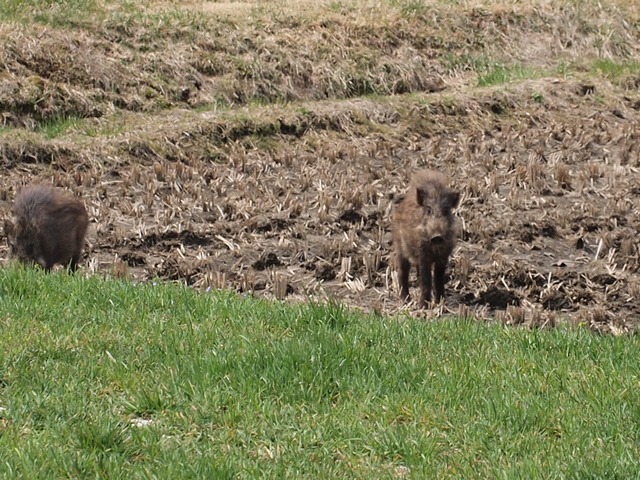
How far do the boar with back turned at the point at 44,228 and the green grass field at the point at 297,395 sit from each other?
3025mm

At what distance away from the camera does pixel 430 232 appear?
32.4ft

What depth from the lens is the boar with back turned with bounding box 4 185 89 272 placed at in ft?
33.4

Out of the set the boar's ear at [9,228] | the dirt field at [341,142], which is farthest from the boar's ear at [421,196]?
the boar's ear at [9,228]

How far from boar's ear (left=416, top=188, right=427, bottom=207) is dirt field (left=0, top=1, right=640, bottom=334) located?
924 mm

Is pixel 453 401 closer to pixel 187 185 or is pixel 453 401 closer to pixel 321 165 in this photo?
pixel 187 185

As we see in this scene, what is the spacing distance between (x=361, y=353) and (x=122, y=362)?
1380mm

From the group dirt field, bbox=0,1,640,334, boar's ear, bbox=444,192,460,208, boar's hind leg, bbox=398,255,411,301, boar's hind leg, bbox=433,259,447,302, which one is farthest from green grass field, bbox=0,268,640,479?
boar's hind leg, bbox=398,255,411,301

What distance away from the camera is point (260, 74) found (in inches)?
740

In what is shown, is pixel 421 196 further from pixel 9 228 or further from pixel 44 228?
pixel 9 228

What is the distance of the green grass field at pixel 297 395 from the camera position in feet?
15.7

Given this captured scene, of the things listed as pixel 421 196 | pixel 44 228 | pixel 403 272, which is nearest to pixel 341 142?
pixel 403 272

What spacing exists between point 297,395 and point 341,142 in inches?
435

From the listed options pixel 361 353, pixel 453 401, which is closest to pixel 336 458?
pixel 453 401

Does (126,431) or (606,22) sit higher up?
(126,431)
